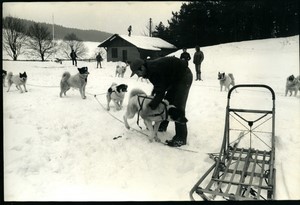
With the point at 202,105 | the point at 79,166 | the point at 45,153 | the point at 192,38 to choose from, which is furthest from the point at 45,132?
the point at 192,38

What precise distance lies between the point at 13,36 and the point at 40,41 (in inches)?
51.9

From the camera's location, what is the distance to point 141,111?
4805 millimetres

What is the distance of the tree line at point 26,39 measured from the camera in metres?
4.88

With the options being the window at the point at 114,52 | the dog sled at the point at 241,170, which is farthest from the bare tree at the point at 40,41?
the window at the point at 114,52

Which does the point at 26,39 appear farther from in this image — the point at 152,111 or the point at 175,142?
the point at 175,142

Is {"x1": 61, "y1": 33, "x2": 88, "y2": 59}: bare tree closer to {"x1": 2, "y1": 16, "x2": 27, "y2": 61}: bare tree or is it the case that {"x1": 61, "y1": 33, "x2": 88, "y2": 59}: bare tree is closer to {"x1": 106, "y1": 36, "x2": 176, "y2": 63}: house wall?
{"x1": 2, "y1": 16, "x2": 27, "y2": 61}: bare tree

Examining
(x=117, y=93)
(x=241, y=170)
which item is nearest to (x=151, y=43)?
(x=117, y=93)

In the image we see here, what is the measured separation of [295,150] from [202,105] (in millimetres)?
2356

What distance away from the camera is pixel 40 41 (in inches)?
254

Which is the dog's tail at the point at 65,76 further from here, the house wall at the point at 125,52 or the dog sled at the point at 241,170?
the house wall at the point at 125,52

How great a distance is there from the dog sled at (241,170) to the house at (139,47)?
1390cm

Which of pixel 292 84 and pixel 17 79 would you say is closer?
pixel 17 79

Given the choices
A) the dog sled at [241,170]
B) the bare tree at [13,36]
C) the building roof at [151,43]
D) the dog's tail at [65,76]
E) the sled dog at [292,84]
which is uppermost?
the building roof at [151,43]

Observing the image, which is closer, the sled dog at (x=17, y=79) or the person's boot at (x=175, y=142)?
the person's boot at (x=175, y=142)
